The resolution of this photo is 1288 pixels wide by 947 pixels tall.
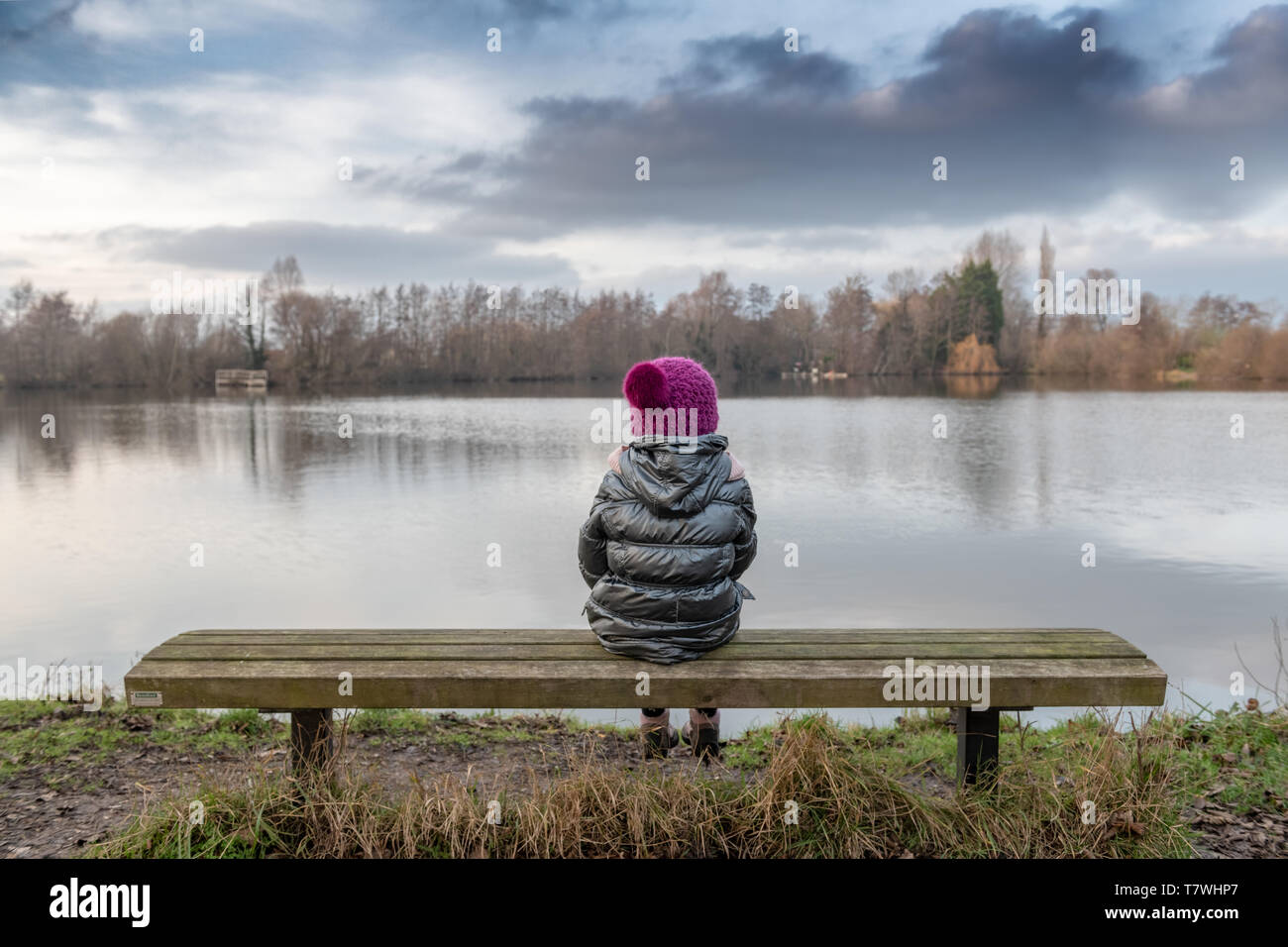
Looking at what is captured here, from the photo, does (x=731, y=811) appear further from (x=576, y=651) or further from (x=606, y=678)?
(x=576, y=651)

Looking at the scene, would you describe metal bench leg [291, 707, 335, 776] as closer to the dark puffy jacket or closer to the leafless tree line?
the dark puffy jacket

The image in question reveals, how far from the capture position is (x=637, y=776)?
3385mm

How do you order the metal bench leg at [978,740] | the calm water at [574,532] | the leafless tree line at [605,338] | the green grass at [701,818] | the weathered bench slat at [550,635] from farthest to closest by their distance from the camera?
the leafless tree line at [605,338]
the calm water at [574,532]
the weathered bench slat at [550,635]
the metal bench leg at [978,740]
the green grass at [701,818]

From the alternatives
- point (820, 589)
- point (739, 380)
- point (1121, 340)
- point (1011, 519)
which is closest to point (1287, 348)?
point (1121, 340)

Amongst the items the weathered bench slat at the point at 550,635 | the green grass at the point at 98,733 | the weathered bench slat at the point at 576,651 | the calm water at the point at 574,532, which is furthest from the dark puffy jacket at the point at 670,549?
the green grass at the point at 98,733

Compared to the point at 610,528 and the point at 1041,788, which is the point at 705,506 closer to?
the point at 610,528

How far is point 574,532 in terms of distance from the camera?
11344 mm

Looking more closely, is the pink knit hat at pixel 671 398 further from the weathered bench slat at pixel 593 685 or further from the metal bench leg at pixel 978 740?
the metal bench leg at pixel 978 740

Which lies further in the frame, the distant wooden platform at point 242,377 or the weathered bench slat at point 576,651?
the distant wooden platform at point 242,377

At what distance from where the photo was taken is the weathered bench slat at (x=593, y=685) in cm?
314

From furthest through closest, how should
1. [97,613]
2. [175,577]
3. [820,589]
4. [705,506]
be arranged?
[175,577] < [820,589] < [97,613] < [705,506]

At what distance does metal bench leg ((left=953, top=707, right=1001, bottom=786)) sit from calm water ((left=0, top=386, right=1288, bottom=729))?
1859 mm

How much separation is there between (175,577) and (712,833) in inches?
318

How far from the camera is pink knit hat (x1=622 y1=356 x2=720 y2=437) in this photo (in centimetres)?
343
